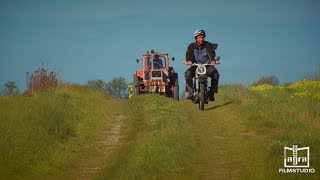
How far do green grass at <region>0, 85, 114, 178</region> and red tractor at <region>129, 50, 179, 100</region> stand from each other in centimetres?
880

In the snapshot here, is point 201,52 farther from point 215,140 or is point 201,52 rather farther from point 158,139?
point 158,139

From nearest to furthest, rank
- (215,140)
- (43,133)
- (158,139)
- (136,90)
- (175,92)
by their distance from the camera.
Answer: (158,139) → (215,140) → (43,133) → (175,92) → (136,90)

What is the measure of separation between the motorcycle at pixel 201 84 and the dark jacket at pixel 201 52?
0.24m

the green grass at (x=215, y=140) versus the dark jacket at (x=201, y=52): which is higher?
the dark jacket at (x=201, y=52)

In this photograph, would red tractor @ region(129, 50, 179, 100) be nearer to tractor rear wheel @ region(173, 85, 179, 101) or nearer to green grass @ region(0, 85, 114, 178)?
tractor rear wheel @ region(173, 85, 179, 101)

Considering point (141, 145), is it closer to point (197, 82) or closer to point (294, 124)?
point (294, 124)

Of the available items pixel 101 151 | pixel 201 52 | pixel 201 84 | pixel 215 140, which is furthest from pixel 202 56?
pixel 101 151

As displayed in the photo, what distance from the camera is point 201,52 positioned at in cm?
1742

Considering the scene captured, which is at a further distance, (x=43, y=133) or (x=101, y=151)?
(x=43, y=133)

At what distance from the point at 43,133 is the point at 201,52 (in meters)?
7.66

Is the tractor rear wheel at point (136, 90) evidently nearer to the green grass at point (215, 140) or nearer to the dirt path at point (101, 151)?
the green grass at point (215, 140)

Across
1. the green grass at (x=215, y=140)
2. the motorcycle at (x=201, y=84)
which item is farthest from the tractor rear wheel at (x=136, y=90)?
the green grass at (x=215, y=140)

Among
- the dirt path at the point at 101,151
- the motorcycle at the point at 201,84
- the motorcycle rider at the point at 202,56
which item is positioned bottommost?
the dirt path at the point at 101,151

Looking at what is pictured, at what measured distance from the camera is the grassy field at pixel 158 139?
30.3ft
